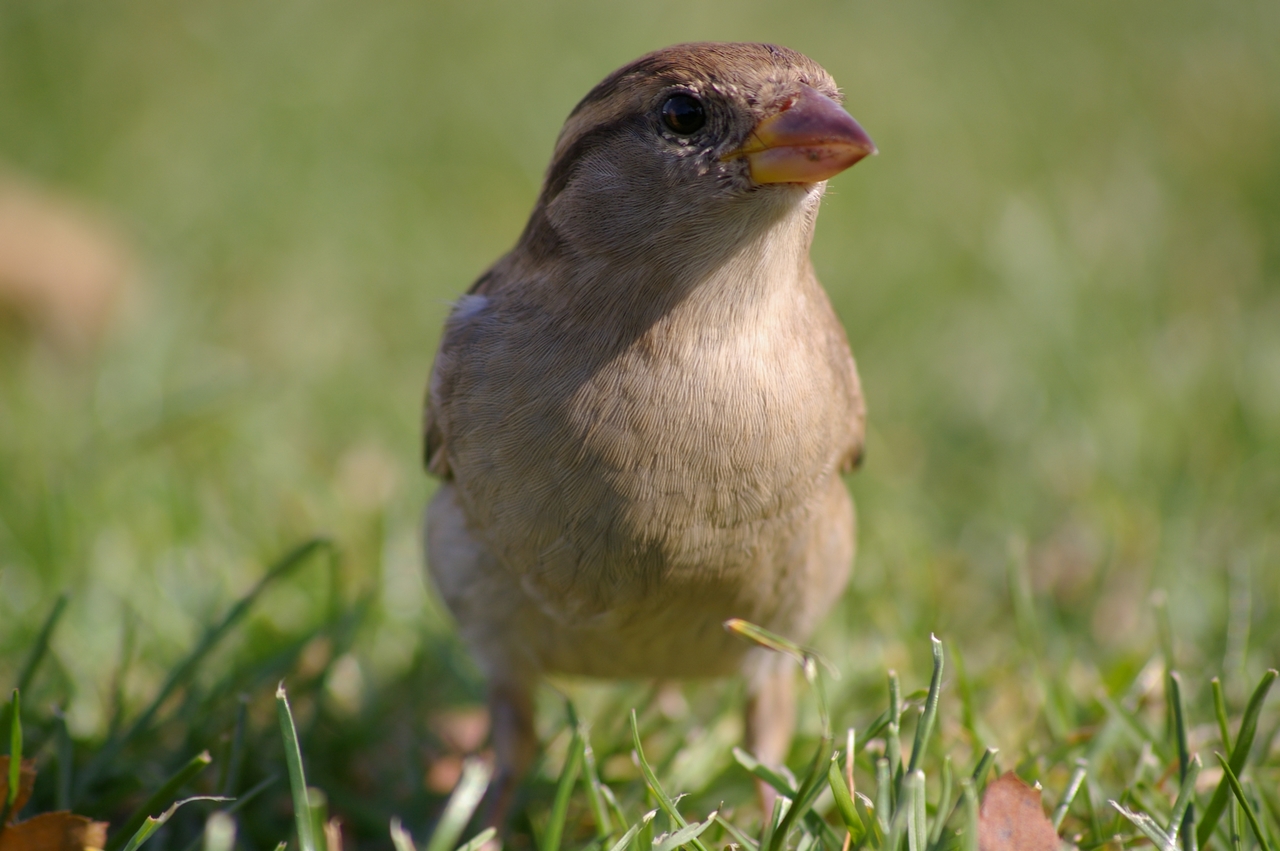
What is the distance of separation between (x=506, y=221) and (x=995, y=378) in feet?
10.4

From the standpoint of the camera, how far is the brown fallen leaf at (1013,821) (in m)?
2.53

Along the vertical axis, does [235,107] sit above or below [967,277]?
above

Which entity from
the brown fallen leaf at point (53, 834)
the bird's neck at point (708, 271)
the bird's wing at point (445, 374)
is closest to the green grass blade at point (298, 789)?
the brown fallen leaf at point (53, 834)

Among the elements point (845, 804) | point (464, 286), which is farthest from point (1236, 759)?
point (464, 286)

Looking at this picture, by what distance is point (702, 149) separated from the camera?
2.71 meters

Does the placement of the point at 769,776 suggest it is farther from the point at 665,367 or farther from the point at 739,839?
the point at 665,367

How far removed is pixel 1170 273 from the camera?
6355 millimetres

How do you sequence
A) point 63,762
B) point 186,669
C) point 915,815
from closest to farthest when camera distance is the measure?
point 915,815 → point 63,762 → point 186,669

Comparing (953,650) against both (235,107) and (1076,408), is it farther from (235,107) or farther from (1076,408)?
(235,107)

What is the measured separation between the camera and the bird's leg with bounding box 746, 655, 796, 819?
344 cm

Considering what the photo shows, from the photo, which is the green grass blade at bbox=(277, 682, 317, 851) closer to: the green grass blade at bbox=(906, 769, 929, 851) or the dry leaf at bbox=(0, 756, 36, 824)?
the dry leaf at bbox=(0, 756, 36, 824)

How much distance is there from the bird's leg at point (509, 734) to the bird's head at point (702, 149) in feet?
4.49

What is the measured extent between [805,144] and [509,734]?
197 centimetres

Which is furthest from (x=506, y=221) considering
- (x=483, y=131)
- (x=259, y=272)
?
(x=259, y=272)
